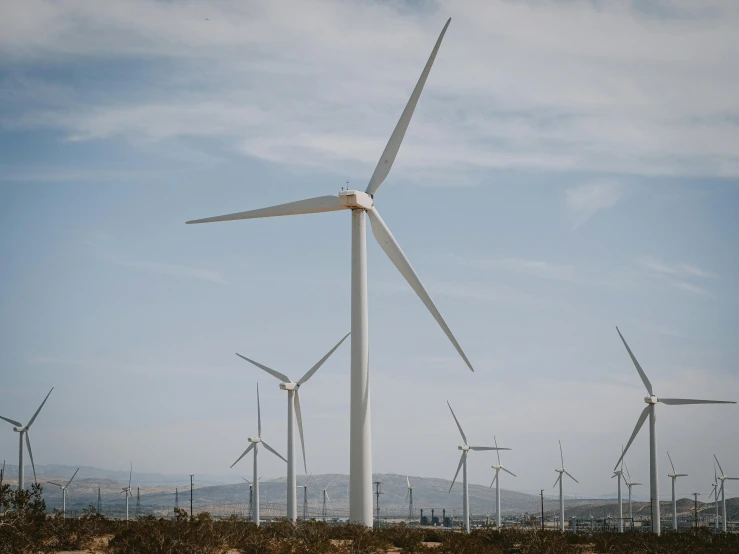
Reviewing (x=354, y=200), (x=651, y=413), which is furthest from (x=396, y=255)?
(x=651, y=413)

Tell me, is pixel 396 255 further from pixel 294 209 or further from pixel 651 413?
pixel 651 413

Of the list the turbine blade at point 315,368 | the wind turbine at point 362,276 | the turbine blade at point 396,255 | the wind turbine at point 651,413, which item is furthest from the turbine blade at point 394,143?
the wind turbine at point 651,413

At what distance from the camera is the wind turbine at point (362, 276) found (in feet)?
106

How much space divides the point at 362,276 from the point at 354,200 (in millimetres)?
3377

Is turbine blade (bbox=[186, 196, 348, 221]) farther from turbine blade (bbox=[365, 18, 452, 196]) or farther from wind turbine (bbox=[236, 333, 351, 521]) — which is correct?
wind turbine (bbox=[236, 333, 351, 521])

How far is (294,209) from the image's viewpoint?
125 ft

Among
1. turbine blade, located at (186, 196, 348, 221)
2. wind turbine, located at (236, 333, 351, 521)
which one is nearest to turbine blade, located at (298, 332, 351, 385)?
wind turbine, located at (236, 333, 351, 521)

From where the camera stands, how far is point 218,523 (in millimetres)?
34281

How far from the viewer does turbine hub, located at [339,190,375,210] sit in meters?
35.1

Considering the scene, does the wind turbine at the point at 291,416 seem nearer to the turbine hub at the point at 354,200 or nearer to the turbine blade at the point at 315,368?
the turbine blade at the point at 315,368

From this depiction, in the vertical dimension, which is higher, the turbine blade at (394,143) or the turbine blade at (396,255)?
the turbine blade at (394,143)

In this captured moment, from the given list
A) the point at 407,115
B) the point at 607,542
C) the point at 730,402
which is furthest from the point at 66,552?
the point at 730,402

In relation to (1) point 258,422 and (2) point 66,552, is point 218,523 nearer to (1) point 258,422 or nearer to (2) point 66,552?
(2) point 66,552

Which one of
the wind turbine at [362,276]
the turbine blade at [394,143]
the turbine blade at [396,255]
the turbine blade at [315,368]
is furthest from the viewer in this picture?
the turbine blade at [315,368]
